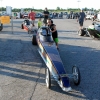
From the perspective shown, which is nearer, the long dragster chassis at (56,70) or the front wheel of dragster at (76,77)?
the long dragster chassis at (56,70)

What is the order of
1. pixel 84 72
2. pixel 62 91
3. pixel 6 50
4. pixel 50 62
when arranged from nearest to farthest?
pixel 62 91 → pixel 50 62 → pixel 84 72 → pixel 6 50

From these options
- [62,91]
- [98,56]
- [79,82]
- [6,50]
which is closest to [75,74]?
[79,82]

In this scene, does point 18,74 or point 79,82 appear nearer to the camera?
point 79,82

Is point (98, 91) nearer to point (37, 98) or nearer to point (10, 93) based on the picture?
point (37, 98)

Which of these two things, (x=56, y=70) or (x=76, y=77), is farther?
(x=56, y=70)

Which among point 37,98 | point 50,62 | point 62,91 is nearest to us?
point 37,98

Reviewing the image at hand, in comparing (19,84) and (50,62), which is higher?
(50,62)

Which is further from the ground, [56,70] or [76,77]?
[56,70]

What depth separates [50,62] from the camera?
633cm

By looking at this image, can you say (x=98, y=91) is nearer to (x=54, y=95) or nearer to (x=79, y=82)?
(x=79, y=82)

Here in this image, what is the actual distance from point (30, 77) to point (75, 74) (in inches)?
57.7

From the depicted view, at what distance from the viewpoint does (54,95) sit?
5.19m

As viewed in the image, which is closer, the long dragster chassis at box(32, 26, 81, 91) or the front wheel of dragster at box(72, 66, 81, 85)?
the long dragster chassis at box(32, 26, 81, 91)

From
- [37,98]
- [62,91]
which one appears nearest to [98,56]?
[62,91]
